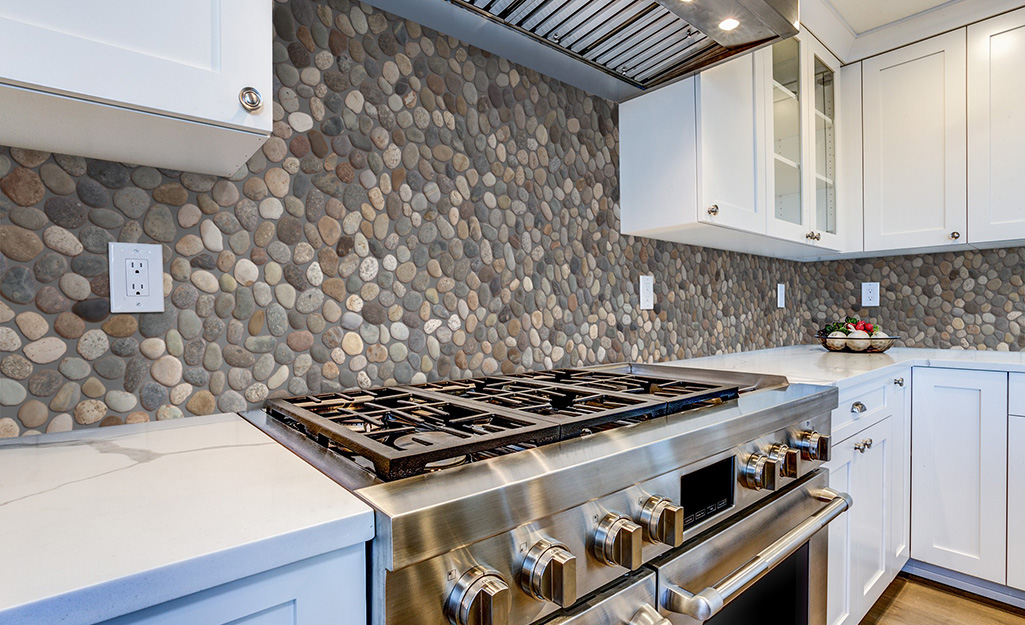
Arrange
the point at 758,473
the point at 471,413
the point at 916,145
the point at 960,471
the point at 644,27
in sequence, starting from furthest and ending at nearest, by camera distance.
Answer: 1. the point at 916,145
2. the point at 960,471
3. the point at 644,27
4. the point at 758,473
5. the point at 471,413

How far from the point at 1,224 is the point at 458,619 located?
3.02ft

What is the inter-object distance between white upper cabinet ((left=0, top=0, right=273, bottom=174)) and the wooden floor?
7.85 feet

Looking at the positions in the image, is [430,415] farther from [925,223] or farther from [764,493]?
[925,223]

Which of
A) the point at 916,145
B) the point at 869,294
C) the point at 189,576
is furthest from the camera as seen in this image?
the point at 869,294

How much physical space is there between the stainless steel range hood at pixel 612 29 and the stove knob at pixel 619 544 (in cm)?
103

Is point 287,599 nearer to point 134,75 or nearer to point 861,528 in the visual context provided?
point 134,75

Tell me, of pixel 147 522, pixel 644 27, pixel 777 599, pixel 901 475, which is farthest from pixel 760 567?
pixel 901 475

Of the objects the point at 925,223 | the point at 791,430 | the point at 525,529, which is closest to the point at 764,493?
the point at 791,430

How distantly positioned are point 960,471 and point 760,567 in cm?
161

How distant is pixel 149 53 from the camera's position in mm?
680

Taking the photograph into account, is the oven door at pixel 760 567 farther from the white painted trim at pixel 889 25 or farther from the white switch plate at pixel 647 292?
the white painted trim at pixel 889 25

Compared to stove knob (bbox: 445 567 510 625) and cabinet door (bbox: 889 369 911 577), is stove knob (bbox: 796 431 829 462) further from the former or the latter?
cabinet door (bbox: 889 369 911 577)

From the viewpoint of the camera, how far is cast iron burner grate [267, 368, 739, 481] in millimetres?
663

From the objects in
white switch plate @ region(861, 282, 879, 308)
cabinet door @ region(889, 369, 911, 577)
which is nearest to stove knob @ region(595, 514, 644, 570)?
cabinet door @ region(889, 369, 911, 577)
